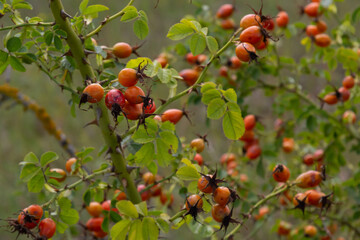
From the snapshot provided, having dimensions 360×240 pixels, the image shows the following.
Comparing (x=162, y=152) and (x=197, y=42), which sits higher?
(x=197, y=42)

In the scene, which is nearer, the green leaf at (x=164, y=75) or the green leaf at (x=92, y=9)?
the green leaf at (x=164, y=75)

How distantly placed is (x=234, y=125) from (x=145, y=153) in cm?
24

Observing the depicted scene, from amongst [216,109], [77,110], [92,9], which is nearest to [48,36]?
[92,9]

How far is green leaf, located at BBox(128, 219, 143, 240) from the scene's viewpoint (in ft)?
3.26

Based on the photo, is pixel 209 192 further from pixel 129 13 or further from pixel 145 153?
pixel 129 13

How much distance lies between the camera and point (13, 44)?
1.14 meters

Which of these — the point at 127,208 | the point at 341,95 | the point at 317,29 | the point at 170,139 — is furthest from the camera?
the point at 317,29

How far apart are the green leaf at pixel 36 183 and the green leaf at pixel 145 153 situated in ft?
0.98

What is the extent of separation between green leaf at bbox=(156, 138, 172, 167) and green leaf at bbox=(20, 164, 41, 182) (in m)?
0.36

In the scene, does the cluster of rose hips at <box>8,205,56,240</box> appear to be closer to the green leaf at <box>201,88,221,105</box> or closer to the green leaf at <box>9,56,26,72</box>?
the green leaf at <box>9,56,26,72</box>

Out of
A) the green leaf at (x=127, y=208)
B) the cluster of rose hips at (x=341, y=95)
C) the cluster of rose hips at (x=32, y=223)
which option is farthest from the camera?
the cluster of rose hips at (x=341, y=95)

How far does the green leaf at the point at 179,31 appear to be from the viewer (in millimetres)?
1082

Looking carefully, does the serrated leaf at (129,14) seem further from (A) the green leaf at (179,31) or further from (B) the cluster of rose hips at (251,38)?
(B) the cluster of rose hips at (251,38)

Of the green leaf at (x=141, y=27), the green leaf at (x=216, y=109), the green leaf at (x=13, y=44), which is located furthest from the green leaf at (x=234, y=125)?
the green leaf at (x=13, y=44)
